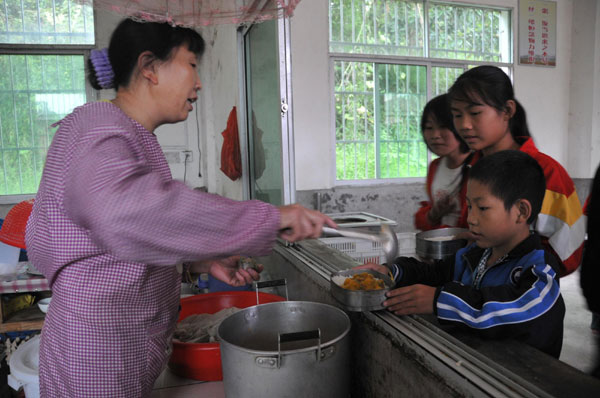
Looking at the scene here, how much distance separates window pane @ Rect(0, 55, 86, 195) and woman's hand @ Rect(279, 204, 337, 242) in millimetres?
5619

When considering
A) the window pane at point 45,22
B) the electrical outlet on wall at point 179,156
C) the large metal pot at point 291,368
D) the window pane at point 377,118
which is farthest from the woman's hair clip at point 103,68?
the window pane at point 45,22

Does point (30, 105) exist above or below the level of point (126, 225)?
above

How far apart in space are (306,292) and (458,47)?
441cm

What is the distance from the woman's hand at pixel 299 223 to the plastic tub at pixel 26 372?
3.32 feet

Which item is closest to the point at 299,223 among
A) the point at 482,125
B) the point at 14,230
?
the point at 482,125

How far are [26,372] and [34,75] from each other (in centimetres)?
530

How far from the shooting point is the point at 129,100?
93cm

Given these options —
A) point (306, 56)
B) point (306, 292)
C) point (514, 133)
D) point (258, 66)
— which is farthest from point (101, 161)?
point (306, 56)

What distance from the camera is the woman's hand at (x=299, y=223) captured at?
766 millimetres

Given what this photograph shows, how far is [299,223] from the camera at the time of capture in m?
0.77

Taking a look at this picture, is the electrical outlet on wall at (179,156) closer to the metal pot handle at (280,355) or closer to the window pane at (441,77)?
the window pane at (441,77)

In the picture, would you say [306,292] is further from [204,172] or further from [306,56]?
[204,172]

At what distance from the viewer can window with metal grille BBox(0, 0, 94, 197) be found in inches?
210

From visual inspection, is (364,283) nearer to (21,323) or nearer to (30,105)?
(21,323)
